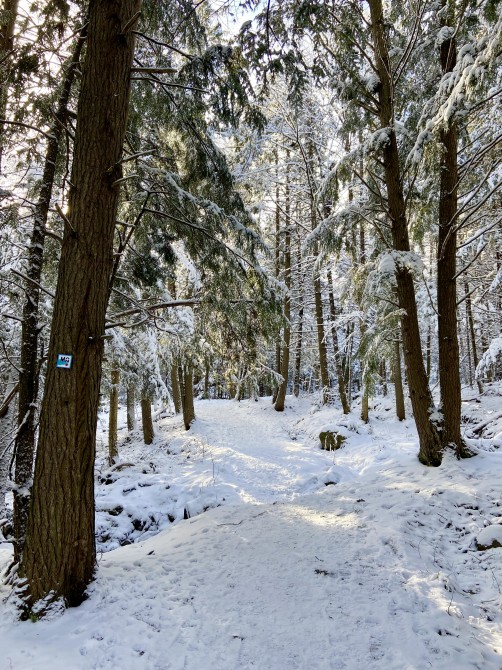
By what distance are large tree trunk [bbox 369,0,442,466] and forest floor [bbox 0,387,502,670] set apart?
541 mm

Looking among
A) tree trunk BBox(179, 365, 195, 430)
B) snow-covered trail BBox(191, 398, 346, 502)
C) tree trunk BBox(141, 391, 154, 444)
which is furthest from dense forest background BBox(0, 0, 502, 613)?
tree trunk BBox(179, 365, 195, 430)

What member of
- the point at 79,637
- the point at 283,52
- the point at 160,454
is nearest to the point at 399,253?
the point at 283,52

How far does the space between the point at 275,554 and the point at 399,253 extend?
16.3ft

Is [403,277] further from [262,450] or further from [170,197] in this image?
[262,450]

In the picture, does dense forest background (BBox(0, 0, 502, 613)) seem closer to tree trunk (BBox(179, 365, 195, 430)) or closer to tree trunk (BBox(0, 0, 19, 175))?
tree trunk (BBox(0, 0, 19, 175))

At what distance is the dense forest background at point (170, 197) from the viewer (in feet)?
11.3

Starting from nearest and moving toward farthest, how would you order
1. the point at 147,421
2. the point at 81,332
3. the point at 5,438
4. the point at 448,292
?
1. the point at 81,332
2. the point at 5,438
3. the point at 448,292
4. the point at 147,421

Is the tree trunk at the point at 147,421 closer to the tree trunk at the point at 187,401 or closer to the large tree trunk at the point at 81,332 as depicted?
the tree trunk at the point at 187,401

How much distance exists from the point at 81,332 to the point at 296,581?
3.15 m

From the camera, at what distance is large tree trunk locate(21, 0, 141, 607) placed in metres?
3.25

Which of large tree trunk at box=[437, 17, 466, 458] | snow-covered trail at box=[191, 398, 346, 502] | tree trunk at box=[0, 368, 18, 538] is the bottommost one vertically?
snow-covered trail at box=[191, 398, 346, 502]

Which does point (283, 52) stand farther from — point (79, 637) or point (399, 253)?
point (79, 637)

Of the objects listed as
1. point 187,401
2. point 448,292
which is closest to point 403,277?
point 448,292

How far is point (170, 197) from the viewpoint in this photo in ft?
15.2
